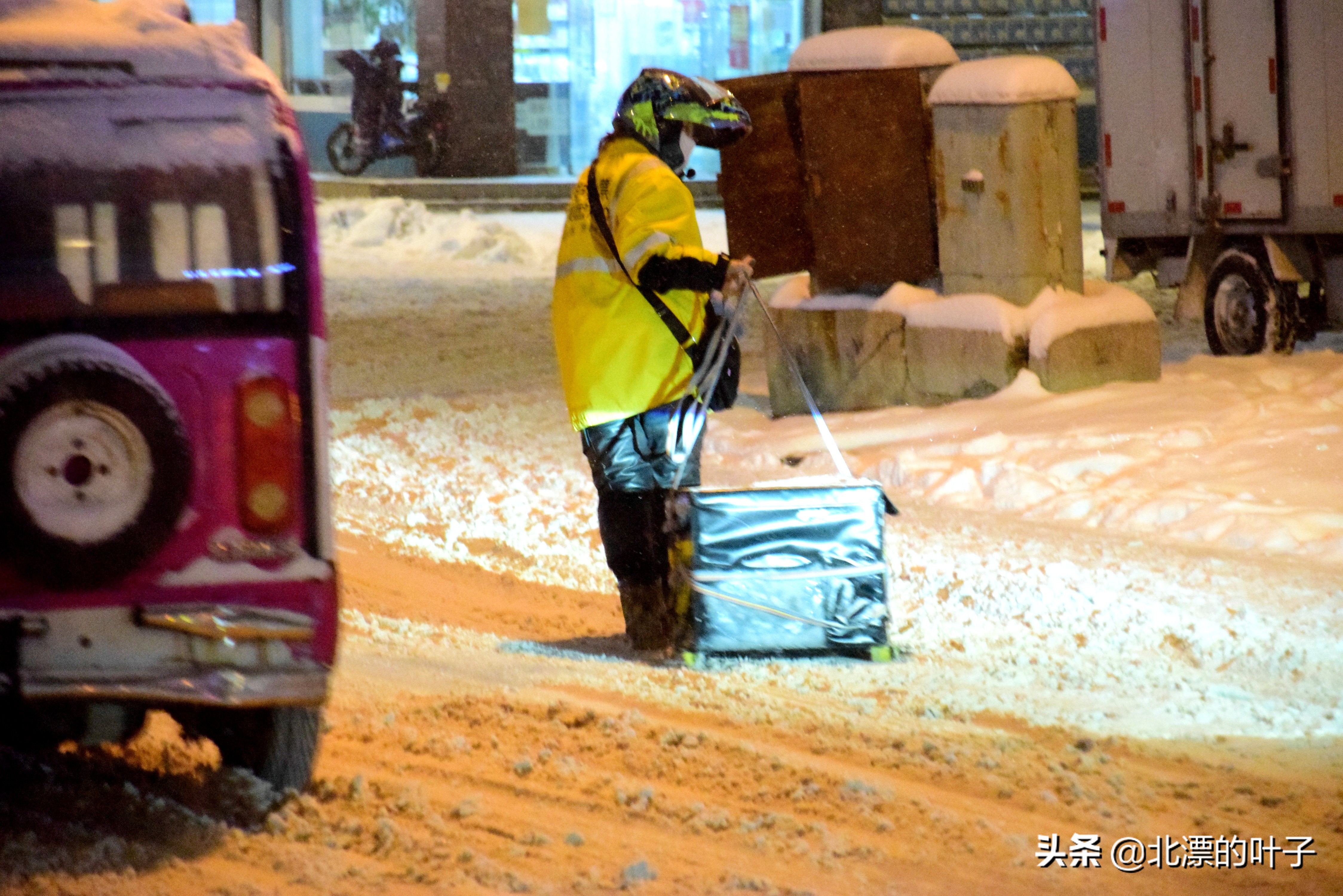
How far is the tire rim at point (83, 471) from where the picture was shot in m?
3.49

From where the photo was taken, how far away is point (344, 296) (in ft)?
53.2

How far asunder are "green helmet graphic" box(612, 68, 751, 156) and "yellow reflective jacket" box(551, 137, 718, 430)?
7 cm

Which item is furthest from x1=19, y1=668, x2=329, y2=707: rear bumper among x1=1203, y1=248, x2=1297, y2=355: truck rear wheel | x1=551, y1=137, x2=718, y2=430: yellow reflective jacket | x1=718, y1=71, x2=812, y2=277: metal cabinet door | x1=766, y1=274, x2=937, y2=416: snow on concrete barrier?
x1=1203, y1=248, x2=1297, y2=355: truck rear wheel

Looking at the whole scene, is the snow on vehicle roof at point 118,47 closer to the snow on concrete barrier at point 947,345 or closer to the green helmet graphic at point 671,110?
the green helmet graphic at point 671,110

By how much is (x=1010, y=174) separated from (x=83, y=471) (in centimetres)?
670

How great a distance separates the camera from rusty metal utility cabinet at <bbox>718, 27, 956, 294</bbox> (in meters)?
9.80

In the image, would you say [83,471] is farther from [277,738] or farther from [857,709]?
[857,709]

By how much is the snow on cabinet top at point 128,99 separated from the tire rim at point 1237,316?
378 inches

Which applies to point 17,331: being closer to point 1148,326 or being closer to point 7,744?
point 7,744

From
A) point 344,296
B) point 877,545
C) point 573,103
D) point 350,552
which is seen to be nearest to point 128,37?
point 877,545

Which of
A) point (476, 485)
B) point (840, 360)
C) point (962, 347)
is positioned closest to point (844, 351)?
point (840, 360)

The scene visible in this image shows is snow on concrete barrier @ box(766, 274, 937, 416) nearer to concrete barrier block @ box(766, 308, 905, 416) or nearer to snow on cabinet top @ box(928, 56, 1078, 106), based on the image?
concrete barrier block @ box(766, 308, 905, 416)

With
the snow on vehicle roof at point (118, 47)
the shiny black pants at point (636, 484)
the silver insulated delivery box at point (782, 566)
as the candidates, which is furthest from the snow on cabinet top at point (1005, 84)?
the snow on vehicle roof at point (118, 47)

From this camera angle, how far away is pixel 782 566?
5273mm
